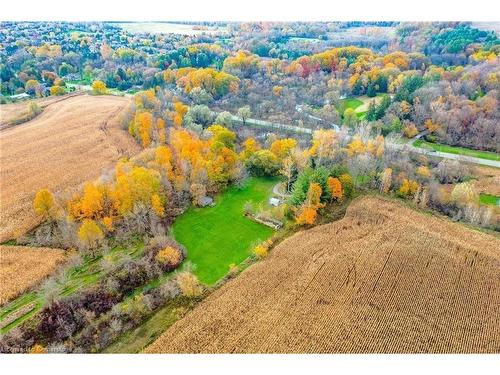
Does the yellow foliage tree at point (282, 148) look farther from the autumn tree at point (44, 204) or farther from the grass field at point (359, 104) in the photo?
the autumn tree at point (44, 204)

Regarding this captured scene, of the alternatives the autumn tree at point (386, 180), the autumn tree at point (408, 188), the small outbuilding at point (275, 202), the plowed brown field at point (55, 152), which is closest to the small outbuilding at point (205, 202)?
the small outbuilding at point (275, 202)

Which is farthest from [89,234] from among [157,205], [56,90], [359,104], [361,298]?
[359,104]

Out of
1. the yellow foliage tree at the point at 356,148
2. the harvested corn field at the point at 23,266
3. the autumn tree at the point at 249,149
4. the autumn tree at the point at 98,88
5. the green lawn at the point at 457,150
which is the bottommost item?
the harvested corn field at the point at 23,266

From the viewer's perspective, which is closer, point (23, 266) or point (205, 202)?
point (23, 266)

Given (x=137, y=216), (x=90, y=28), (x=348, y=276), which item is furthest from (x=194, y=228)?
(x=90, y=28)

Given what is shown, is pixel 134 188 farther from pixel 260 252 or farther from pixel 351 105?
pixel 351 105

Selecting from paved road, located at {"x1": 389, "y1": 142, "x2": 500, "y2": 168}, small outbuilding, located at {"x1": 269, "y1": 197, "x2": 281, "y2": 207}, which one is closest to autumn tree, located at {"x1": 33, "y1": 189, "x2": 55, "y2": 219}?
small outbuilding, located at {"x1": 269, "y1": 197, "x2": 281, "y2": 207}

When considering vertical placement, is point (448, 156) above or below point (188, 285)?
above
